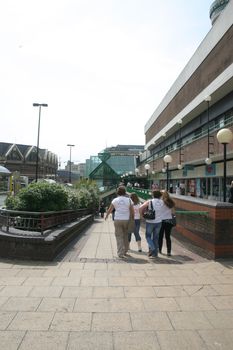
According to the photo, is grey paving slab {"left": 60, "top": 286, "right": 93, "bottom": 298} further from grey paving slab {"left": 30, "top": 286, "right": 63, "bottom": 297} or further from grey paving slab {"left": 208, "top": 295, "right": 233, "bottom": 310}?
grey paving slab {"left": 208, "top": 295, "right": 233, "bottom": 310}

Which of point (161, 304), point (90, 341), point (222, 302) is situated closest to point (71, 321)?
point (90, 341)

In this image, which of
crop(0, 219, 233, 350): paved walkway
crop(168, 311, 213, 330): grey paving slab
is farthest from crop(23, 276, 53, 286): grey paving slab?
crop(168, 311, 213, 330): grey paving slab

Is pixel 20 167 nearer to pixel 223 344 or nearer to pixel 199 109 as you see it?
pixel 199 109

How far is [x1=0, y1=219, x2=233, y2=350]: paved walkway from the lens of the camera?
427cm

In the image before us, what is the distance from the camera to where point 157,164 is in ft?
168

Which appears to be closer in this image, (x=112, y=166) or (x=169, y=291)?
(x=169, y=291)

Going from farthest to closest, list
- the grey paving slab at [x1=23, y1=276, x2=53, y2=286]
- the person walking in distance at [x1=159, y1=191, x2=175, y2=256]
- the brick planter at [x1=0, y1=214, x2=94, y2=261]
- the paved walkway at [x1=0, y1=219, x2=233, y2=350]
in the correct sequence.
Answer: the person walking in distance at [x1=159, y1=191, x2=175, y2=256] → the brick planter at [x1=0, y1=214, x2=94, y2=261] → the grey paving slab at [x1=23, y1=276, x2=53, y2=286] → the paved walkway at [x1=0, y1=219, x2=233, y2=350]

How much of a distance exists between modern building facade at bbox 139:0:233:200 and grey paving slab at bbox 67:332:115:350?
15071 millimetres

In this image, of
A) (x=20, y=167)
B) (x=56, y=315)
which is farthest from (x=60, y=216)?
(x=20, y=167)

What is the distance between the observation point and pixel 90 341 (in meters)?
4.23

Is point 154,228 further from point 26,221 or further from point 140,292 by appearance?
point 140,292

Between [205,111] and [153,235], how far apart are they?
24.2 meters

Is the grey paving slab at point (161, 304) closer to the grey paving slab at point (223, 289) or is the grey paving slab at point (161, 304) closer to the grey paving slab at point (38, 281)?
the grey paving slab at point (223, 289)

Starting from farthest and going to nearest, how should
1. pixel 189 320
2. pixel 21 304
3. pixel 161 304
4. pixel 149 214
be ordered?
pixel 149 214 → pixel 161 304 → pixel 21 304 → pixel 189 320
